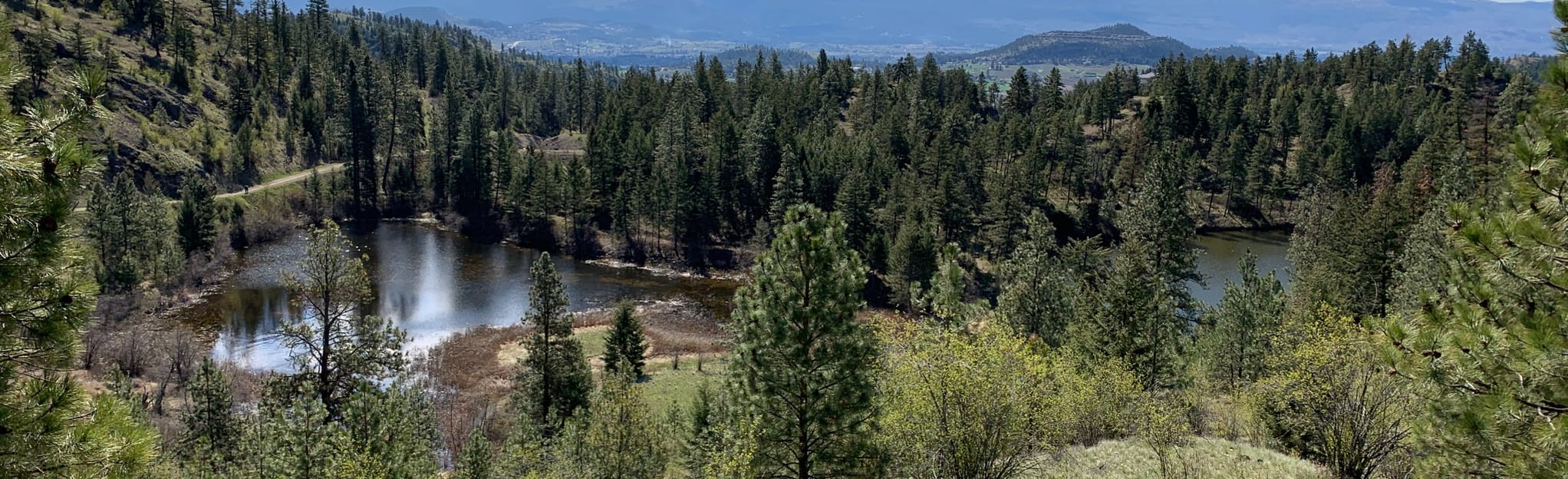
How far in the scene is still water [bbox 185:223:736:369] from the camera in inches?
2157

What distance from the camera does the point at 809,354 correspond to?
750 inches

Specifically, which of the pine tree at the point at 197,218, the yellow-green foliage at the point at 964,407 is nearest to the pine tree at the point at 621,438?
the yellow-green foliage at the point at 964,407

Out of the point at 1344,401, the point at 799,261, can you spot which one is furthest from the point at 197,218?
the point at 1344,401

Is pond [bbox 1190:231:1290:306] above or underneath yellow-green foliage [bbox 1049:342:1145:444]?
underneath

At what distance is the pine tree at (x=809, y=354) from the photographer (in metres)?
18.8

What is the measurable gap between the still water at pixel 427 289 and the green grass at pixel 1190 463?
41.5 m

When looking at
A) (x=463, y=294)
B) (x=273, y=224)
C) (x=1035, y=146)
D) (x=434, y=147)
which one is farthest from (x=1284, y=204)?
(x=273, y=224)

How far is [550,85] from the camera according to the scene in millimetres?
143750

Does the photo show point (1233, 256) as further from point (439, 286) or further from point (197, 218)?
point (197, 218)

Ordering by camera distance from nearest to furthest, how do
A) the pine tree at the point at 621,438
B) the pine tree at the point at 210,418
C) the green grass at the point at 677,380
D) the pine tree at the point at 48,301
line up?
the pine tree at the point at 48,301 → the pine tree at the point at 621,438 → the pine tree at the point at 210,418 → the green grass at the point at 677,380

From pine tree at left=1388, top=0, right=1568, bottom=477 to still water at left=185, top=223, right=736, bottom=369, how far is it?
5259 centimetres

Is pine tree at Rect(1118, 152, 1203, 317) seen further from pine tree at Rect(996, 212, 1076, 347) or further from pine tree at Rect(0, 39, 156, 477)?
pine tree at Rect(0, 39, 156, 477)

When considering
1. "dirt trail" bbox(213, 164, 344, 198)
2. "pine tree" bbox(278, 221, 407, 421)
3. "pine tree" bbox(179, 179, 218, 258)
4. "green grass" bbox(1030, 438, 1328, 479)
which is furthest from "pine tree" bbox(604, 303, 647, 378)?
"dirt trail" bbox(213, 164, 344, 198)

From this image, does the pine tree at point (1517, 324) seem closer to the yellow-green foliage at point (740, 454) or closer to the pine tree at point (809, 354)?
the pine tree at point (809, 354)
